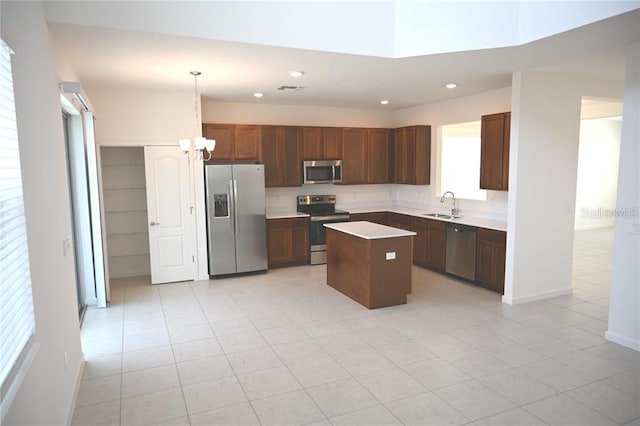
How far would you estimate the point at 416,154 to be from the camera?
7273mm

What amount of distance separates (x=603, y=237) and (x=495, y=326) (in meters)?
6.57

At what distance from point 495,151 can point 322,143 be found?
2.88 metres

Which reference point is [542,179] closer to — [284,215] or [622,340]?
[622,340]

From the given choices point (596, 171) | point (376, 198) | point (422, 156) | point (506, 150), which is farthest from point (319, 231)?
point (596, 171)

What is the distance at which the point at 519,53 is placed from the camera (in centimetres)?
398

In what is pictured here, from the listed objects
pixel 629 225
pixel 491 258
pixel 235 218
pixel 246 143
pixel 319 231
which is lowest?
pixel 491 258

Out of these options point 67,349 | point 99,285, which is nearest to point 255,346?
point 67,349

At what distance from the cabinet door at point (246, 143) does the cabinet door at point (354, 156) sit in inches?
62.3

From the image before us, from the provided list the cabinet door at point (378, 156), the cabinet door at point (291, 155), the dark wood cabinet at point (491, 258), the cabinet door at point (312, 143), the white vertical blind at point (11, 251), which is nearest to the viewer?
the white vertical blind at point (11, 251)

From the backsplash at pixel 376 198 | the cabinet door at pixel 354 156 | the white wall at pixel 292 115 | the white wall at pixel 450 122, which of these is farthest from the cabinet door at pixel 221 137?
the white wall at pixel 450 122

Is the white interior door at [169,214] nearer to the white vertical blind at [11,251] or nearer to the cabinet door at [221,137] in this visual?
the cabinet door at [221,137]

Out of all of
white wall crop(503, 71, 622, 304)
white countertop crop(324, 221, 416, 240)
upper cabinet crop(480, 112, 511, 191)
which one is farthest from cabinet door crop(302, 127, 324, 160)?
white wall crop(503, 71, 622, 304)

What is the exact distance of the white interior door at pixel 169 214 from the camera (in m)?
5.90

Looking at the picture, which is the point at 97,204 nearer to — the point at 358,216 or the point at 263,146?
the point at 263,146
